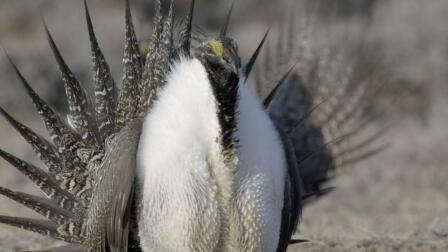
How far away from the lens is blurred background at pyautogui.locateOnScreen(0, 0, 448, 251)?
17.5 ft

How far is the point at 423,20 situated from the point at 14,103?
456 cm

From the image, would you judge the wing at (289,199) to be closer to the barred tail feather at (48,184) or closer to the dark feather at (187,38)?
the dark feather at (187,38)

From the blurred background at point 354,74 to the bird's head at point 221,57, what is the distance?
617mm

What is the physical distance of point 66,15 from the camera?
1110cm

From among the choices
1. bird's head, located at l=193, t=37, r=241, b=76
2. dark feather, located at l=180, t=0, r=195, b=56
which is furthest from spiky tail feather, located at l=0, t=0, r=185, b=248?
bird's head, located at l=193, t=37, r=241, b=76

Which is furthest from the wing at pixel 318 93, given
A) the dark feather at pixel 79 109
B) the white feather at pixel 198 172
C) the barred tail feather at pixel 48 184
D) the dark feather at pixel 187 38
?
the white feather at pixel 198 172

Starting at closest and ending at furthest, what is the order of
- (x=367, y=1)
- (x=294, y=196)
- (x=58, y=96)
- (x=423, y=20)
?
(x=294, y=196), (x=58, y=96), (x=423, y=20), (x=367, y=1)

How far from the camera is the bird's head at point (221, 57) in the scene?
10.2 ft

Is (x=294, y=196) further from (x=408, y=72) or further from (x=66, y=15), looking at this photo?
(x=66, y=15)

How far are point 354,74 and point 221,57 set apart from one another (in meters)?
3.46

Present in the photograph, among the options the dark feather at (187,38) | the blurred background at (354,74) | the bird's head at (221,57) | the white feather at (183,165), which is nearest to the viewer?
the bird's head at (221,57)

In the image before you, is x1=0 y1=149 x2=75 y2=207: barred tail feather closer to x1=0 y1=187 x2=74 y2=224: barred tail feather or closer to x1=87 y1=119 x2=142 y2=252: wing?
x1=0 y1=187 x2=74 y2=224: barred tail feather

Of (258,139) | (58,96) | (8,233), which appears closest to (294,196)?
(258,139)

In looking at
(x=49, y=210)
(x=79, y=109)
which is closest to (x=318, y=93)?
(x=79, y=109)
